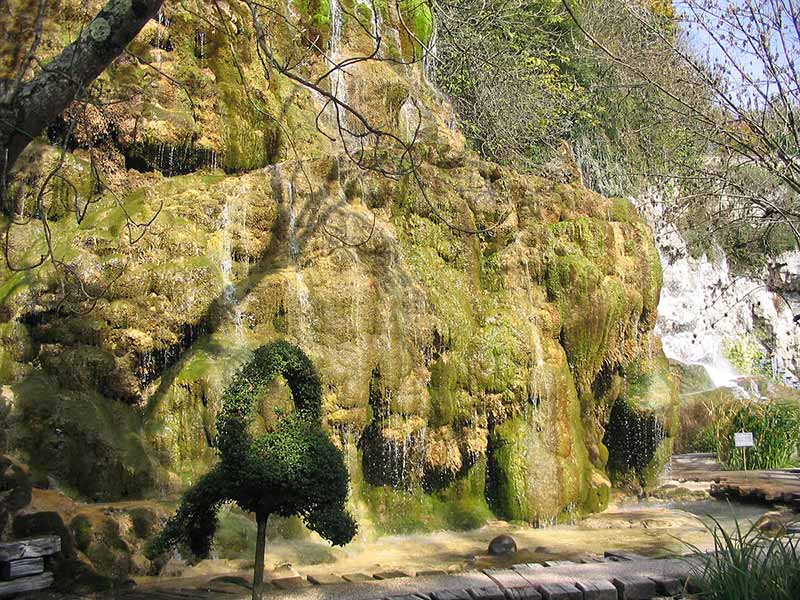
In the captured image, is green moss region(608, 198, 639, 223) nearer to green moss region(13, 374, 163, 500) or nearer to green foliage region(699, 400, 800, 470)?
green foliage region(699, 400, 800, 470)

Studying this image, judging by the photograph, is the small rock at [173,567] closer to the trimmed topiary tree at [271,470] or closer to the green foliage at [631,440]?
the trimmed topiary tree at [271,470]

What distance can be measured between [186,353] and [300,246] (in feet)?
6.16

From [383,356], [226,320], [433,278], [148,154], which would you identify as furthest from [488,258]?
[148,154]

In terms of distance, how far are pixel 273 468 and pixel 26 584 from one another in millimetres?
2236

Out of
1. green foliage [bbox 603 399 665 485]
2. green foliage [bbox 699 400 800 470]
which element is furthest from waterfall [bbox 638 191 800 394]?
green foliage [bbox 603 399 665 485]

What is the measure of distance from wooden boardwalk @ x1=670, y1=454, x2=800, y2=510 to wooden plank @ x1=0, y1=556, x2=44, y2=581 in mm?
9228

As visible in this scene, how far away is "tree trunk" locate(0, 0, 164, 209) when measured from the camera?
4609 millimetres

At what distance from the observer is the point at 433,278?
10.8 meters

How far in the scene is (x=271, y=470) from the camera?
502 centimetres

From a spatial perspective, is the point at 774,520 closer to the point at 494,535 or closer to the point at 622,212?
the point at 494,535

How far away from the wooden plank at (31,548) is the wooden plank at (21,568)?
3 centimetres

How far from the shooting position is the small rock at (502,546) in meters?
8.52

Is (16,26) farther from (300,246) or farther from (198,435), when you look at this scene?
(198,435)

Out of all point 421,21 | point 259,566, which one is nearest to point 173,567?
point 259,566
